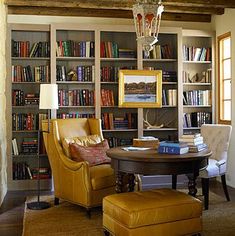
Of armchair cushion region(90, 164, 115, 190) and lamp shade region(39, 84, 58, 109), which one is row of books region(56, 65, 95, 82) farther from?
armchair cushion region(90, 164, 115, 190)

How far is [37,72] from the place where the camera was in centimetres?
600

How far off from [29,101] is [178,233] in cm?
346

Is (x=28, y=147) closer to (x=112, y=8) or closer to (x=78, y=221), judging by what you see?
(x=78, y=221)

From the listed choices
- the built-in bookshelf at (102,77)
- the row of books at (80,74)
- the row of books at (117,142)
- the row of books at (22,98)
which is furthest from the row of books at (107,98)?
the row of books at (22,98)

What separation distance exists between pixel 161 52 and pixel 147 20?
260 cm

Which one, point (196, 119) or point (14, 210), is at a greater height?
point (196, 119)

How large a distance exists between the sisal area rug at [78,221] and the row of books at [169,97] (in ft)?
6.46

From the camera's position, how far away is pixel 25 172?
19.6 ft

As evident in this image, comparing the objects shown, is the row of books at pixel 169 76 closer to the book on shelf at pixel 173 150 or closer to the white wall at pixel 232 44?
the white wall at pixel 232 44

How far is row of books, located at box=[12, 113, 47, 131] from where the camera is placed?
593cm

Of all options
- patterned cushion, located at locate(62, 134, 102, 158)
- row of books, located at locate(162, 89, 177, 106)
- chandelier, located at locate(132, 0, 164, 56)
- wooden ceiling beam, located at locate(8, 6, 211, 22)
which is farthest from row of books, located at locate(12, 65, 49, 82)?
chandelier, located at locate(132, 0, 164, 56)

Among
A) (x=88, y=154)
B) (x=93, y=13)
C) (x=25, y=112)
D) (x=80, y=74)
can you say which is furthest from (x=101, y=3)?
(x=88, y=154)

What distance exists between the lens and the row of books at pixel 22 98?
19.4 feet

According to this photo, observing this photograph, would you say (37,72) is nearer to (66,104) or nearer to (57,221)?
(66,104)
